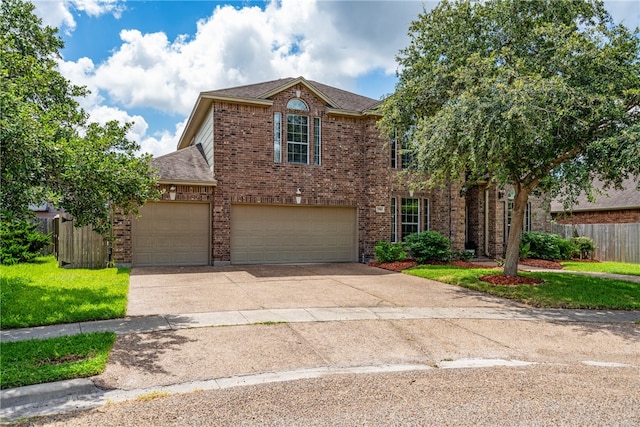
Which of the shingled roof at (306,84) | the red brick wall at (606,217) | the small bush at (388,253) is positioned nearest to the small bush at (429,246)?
the small bush at (388,253)

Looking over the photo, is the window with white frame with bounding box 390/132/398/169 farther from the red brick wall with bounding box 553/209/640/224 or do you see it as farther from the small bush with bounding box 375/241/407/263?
the red brick wall with bounding box 553/209/640/224

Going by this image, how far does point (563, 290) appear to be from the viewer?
35.5ft

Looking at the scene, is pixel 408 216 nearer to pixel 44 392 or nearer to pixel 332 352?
pixel 332 352

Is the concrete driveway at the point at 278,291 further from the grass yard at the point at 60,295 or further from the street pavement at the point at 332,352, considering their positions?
the grass yard at the point at 60,295

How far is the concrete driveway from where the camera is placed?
8.84 metres

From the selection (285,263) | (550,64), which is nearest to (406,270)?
(285,263)

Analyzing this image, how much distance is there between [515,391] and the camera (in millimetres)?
4648

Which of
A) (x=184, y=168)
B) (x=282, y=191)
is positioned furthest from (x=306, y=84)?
(x=184, y=168)

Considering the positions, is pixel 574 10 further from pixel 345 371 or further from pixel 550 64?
pixel 345 371

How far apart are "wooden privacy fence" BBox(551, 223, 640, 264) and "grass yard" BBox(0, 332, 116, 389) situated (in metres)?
20.0

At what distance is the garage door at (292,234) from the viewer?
628 inches

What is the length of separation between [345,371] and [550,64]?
8.88 metres

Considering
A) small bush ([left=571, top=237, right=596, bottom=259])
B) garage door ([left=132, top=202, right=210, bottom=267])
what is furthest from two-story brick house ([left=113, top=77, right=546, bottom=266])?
small bush ([left=571, top=237, right=596, bottom=259])

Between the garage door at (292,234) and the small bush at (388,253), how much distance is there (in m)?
1.28
